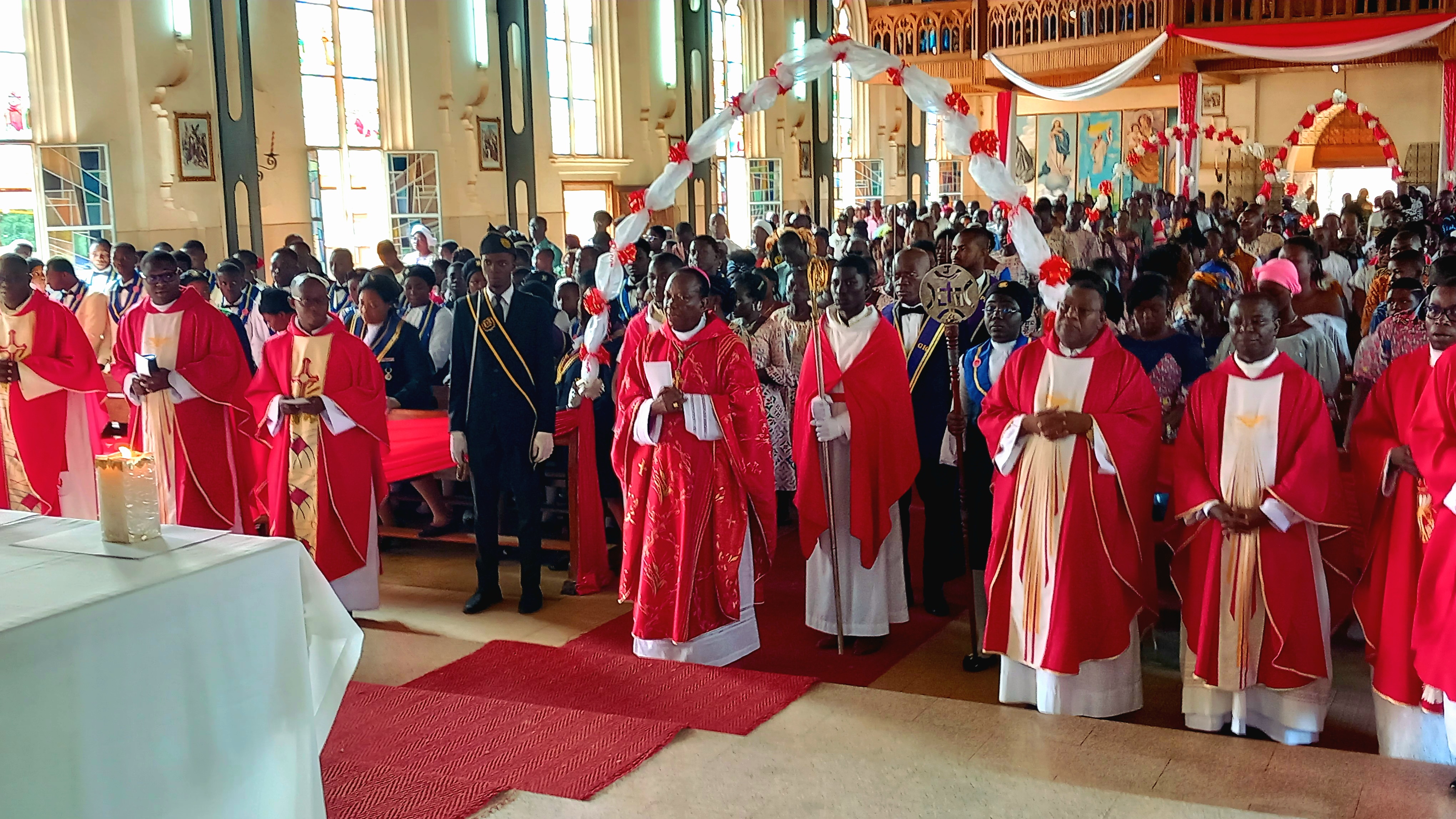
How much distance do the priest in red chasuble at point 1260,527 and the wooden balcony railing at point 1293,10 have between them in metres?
15.6

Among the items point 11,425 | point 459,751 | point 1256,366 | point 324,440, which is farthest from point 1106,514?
point 11,425

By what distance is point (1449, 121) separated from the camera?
68.5 ft

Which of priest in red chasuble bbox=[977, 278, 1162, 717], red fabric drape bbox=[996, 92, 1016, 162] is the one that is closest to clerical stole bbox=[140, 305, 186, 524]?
priest in red chasuble bbox=[977, 278, 1162, 717]

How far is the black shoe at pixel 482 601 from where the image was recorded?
6.57m

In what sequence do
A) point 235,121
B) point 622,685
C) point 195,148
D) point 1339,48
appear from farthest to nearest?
point 1339,48, point 235,121, point 195,148, point 622,685

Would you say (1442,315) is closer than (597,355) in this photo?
Yes

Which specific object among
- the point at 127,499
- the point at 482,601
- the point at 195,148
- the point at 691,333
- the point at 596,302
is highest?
the point at 195,148

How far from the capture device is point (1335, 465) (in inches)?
177

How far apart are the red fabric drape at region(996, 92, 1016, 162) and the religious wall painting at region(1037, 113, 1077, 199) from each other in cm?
586

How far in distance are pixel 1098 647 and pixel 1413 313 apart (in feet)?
8.55

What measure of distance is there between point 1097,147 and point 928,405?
24.6 metres

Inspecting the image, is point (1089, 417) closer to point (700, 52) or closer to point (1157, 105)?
point (700, 52)

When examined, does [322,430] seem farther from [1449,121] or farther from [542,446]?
[1449,121]

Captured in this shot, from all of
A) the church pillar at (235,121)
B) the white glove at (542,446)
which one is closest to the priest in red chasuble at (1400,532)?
the white glove at (542,446)
